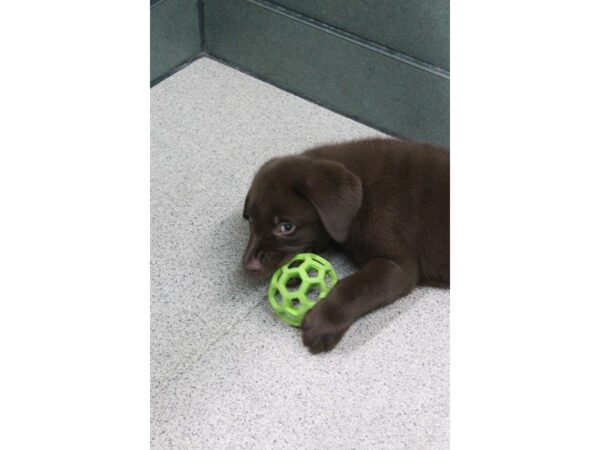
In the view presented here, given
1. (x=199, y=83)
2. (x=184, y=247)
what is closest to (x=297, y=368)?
(x=184, y=247)

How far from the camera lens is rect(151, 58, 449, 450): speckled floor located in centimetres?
181

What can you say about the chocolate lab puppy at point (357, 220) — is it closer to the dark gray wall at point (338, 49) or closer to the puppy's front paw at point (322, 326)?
the puppy's front paw at point (322, 326)

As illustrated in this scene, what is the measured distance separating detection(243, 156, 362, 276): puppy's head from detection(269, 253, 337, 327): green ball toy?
0.03 meters

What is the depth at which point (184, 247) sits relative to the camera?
2.22 m

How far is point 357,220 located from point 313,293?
20cm

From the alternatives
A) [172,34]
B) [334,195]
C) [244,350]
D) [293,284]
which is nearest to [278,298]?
[293,284]

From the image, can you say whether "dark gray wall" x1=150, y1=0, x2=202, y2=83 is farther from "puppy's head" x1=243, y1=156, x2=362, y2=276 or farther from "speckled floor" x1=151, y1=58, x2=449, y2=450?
"puppy's head" x1=243, y1=156, x2=362, y2=276

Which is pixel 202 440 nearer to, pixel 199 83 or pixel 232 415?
pixel 232 415

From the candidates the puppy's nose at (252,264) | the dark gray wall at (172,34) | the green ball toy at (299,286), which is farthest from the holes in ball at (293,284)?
the dark gray wall at (172,34)

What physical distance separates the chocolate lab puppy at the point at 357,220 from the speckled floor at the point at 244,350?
0.08 m

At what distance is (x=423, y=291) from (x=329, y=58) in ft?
2.77

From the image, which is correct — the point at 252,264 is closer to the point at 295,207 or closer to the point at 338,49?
the point at 295,207

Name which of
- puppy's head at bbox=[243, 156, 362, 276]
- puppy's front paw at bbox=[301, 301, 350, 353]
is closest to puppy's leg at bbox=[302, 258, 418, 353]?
puppy's front paw at bbox=[301, 301, 350, 353]

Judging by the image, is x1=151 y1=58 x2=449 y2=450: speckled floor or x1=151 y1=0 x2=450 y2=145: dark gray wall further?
x1=151 y1=0 x2=450 y2=145: dark gray wall
